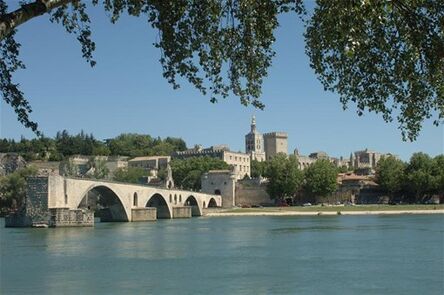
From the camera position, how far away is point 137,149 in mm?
151500

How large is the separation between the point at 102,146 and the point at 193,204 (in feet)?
207

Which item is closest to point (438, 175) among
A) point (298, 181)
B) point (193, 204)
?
point (298, 181)

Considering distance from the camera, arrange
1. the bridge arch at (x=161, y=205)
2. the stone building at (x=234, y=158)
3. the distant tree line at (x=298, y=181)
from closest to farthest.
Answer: the bridge arch at (x=161, y=205)
the distant tree line at (x=298, y=181)
the stone building at (x=234, y=158)

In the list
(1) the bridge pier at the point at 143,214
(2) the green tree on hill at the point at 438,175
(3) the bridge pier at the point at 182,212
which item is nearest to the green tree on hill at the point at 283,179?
(2) the green tree on hill at the point at 438,175

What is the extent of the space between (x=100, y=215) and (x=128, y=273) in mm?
44987

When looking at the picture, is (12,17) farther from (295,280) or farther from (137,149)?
(137,149)

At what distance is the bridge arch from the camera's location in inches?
2955

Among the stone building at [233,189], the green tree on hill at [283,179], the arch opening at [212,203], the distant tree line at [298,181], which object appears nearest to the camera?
the distant tree line at [298,181]

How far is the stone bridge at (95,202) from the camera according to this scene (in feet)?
157

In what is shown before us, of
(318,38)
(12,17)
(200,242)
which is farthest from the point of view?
(200,242)

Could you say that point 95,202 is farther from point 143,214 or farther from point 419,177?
point 419,177

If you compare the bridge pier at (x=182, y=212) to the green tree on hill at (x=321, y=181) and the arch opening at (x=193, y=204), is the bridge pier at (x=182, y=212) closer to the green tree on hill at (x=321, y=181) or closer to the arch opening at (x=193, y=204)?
the arch opening at (x=193, y=204)

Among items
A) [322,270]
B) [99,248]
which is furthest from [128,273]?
[99,248]

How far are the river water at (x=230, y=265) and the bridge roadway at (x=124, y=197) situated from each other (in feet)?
47.5
